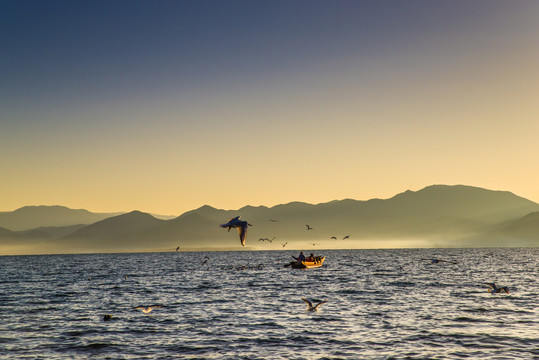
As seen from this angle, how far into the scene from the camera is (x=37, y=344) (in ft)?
88.5

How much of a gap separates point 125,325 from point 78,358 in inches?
343

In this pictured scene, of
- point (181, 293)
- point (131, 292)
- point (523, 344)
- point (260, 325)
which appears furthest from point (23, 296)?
point (523, 344)

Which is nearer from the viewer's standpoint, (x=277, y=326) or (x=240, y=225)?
Answer: (x=240, y=225)

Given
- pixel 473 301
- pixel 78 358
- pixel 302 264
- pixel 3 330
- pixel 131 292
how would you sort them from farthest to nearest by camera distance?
pixel 302 264, pixel 131 292, pixel 473 301, pixel 3 330, pixel 78 358

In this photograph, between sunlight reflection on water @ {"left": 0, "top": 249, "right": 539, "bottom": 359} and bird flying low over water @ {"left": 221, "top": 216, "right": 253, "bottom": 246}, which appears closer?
bird flying low over water @ {"left": 221, "top": 216, "right": 253, "bottom": 246}

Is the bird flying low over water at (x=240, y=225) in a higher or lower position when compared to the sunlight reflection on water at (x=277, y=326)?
higher

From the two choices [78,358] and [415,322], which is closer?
[78,358]

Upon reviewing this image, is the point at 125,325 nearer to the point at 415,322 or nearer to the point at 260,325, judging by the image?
the point at 260,325

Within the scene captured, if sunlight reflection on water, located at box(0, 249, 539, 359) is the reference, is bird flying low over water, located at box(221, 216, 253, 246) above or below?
above

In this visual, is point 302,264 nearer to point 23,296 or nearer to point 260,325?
point 23,296

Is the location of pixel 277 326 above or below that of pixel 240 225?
below

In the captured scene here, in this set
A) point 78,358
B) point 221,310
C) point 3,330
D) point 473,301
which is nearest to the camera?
point 78,358

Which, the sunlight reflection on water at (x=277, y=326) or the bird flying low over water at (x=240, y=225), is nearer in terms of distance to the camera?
the bird flying low over water at (x=240, y=225)

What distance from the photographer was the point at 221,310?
38656 millimetres
